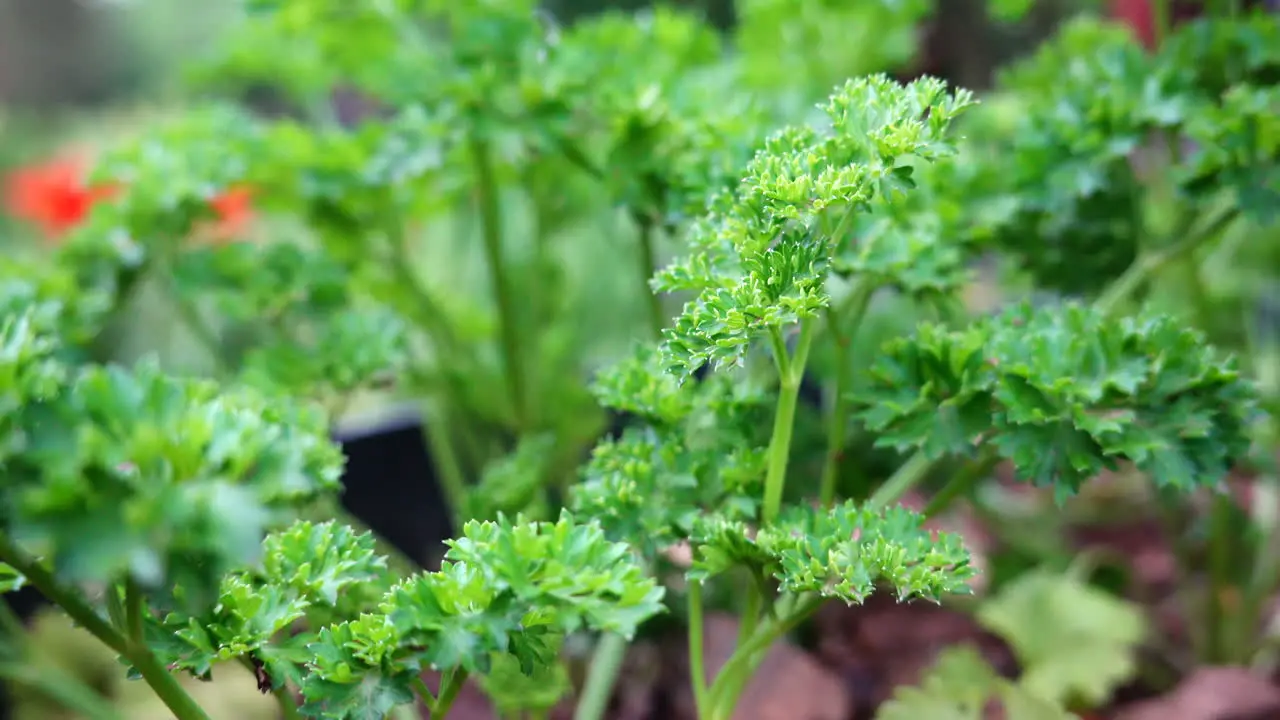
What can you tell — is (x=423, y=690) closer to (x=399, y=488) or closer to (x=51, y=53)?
(x=399, y=488)

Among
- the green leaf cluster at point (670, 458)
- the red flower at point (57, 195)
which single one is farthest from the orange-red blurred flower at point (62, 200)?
the green leaf cluster at point (670, 458)

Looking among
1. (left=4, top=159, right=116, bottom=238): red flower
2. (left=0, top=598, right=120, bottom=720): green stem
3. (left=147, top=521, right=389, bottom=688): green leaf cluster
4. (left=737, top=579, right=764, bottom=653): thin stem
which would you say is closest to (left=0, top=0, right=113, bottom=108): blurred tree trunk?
(left=4, top=159, right=116, bottom=238): red flower

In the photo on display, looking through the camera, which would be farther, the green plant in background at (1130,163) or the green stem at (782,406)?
the green plant in background at (1130,163)

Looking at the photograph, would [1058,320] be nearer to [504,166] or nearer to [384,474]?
[504,166]

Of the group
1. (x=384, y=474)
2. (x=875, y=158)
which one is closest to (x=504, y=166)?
(x=384, y=474)

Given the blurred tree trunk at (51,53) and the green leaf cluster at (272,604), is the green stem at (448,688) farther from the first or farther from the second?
the blurred tree trunk at (51,53)

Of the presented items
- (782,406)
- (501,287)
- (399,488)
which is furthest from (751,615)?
(399,488)

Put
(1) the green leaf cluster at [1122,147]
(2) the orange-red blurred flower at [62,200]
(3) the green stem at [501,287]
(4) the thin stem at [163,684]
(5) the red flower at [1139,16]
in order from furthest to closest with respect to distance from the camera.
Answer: (2) the orange-red blurred flower at [62,200] < (5) the red flower at [1139,16] < (3) the green stem at [501,287] < (1) the green leaf cluster at [1122,147] < (4) the thin stem at [163,684]
